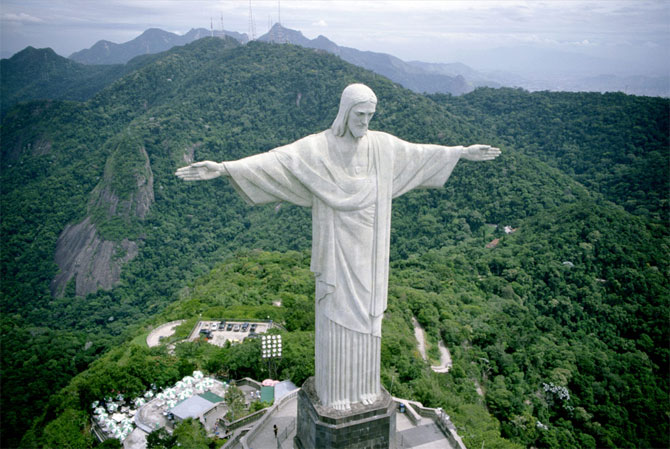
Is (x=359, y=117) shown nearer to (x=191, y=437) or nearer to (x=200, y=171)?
(x=200, y=171)

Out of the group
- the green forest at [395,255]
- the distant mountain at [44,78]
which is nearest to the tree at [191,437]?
the green forest at [395,255]

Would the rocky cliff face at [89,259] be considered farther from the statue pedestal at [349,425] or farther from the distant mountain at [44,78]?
the distant mountain at [44,78]

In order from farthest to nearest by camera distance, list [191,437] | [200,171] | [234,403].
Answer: [234,403], [191,437], [200,171]

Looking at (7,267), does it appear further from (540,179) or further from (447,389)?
(540,179)

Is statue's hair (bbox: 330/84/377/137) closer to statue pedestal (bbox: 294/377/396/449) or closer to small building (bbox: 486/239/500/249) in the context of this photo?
statue pedestal (bbox: 294/377/396/449)

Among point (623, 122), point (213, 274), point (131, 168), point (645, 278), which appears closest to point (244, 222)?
point (131, 168)

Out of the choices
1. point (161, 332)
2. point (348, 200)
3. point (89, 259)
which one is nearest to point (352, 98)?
point (348, 200)

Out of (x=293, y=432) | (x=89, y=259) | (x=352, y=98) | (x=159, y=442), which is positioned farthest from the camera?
(x=89, y=259)
